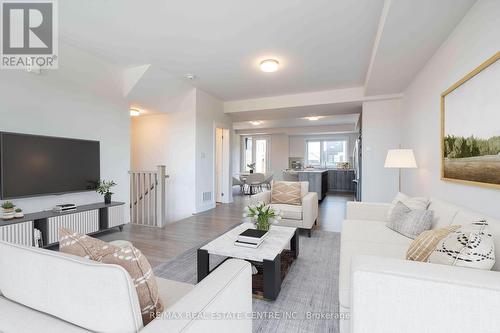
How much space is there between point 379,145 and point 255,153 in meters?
6.76

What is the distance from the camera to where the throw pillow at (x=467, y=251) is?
1.03 meters

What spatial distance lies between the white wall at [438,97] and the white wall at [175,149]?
162 inches

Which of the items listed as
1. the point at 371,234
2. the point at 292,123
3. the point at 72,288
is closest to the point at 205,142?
the point at 371,234

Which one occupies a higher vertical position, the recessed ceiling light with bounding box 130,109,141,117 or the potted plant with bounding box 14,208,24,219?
the recessed ceiling light with bounding box 130,109,141,117

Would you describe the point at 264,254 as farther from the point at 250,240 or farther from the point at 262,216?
the point at 262,216

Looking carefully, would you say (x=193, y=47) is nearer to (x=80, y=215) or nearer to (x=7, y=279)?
(x=80, y=215)

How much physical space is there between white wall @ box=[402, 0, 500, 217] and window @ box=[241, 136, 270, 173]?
23.1ft

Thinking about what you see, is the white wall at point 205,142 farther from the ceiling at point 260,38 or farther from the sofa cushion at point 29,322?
the sofa cushion at point 29,322

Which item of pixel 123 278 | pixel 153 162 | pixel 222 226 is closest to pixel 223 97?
pixel 153 162

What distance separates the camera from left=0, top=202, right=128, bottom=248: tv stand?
8.24ft

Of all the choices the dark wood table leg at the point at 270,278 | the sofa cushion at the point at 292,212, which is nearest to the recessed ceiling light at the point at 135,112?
the sofa cushion at the point at 292,212

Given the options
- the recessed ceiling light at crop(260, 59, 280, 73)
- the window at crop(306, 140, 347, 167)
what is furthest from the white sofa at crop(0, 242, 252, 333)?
the window at crop(306, 140, 347, 167)

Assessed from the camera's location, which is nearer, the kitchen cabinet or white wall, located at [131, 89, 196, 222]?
white wall, located at [131, 89, 196, 222]

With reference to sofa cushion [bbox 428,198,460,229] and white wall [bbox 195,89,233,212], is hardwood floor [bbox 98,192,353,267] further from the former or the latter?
sofa cushion [bbox 428,198,460,229]
